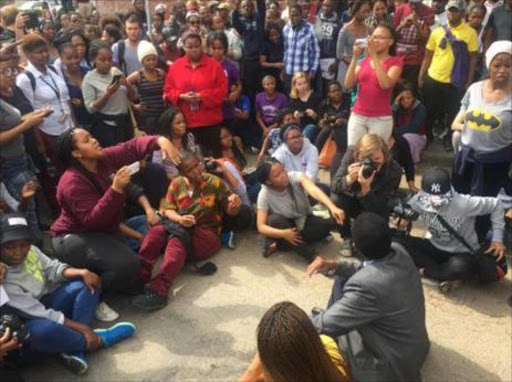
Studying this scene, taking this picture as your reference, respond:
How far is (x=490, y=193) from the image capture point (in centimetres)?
489

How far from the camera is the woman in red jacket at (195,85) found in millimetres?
5902

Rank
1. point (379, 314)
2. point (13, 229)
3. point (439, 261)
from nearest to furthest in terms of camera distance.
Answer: point (379, 314), point (13, 229), point (439, 261)

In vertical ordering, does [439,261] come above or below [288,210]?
below

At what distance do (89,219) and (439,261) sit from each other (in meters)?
2.86

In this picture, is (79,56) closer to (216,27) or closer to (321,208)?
(216,27)

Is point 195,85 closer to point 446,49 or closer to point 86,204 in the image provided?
point 86,204

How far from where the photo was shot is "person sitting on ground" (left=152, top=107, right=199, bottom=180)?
534cm

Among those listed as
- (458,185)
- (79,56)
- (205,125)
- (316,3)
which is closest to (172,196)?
(205,125)

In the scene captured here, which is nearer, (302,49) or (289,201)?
(289,201)

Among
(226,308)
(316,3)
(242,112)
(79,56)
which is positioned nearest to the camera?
(226,308)

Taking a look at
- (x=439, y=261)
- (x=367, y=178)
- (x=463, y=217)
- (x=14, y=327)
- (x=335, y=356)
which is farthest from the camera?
(x=367, y=178)

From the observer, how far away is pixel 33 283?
3.64 metres

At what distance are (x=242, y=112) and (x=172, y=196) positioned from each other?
2829 mm

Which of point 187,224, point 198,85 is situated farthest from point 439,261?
point 198,85
